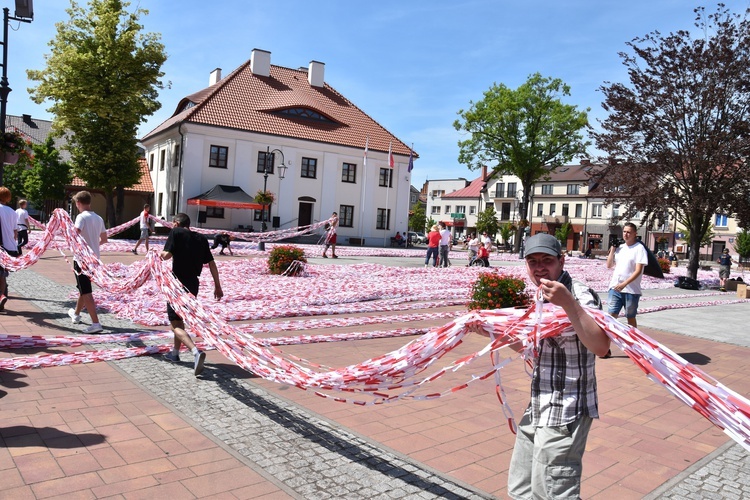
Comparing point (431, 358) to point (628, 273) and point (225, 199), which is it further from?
point (225, 199)

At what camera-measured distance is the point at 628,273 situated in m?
8.27

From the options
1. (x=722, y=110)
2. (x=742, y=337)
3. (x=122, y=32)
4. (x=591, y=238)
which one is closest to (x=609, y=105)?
(x=722, y=110)

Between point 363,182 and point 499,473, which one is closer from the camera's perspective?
point 499,473

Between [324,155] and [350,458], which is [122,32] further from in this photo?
[350,458]

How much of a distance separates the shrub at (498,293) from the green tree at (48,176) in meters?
46.9

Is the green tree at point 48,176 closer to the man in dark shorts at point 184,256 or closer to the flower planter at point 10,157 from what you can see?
the flower planter at point 10,157

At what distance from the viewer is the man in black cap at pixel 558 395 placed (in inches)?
103

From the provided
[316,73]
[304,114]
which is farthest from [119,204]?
[316,73]

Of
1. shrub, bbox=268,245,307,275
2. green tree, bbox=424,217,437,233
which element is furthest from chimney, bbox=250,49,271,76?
green tree, bbox=424,217,437,233

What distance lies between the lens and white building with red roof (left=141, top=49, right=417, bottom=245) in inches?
1587

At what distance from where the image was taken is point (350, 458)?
4379mm

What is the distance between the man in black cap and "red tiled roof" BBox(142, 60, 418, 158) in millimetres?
39741

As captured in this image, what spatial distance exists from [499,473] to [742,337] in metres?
9.47

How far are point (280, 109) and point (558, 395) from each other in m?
44.0
